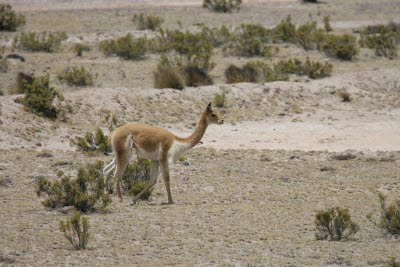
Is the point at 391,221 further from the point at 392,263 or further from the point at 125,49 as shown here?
the point at 125,49

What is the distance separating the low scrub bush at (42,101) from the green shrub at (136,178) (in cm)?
518

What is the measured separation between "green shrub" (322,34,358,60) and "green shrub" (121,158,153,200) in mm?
15662

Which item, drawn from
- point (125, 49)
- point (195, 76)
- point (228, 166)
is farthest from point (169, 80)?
point (228, 166)

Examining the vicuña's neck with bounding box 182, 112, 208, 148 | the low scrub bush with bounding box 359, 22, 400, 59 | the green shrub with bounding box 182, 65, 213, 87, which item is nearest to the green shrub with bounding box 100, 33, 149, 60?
the green shrub with bounding box 182, 65, 213, 87

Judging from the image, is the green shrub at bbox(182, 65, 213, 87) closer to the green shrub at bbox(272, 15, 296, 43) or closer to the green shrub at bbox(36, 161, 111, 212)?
the green shrub at bbox(272, 15, 296, 43)

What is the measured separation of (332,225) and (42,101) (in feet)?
31.0

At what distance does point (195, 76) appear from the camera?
1875 centimetres

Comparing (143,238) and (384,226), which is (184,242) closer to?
(143,238)

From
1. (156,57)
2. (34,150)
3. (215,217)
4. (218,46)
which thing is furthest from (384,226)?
(218,46)

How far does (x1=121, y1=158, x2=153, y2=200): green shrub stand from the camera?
926 centimetres

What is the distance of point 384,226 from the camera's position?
761 centimetres

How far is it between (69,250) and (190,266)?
1624mm

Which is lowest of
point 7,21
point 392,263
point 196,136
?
point 392,263

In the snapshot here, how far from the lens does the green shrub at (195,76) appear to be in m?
18.6
